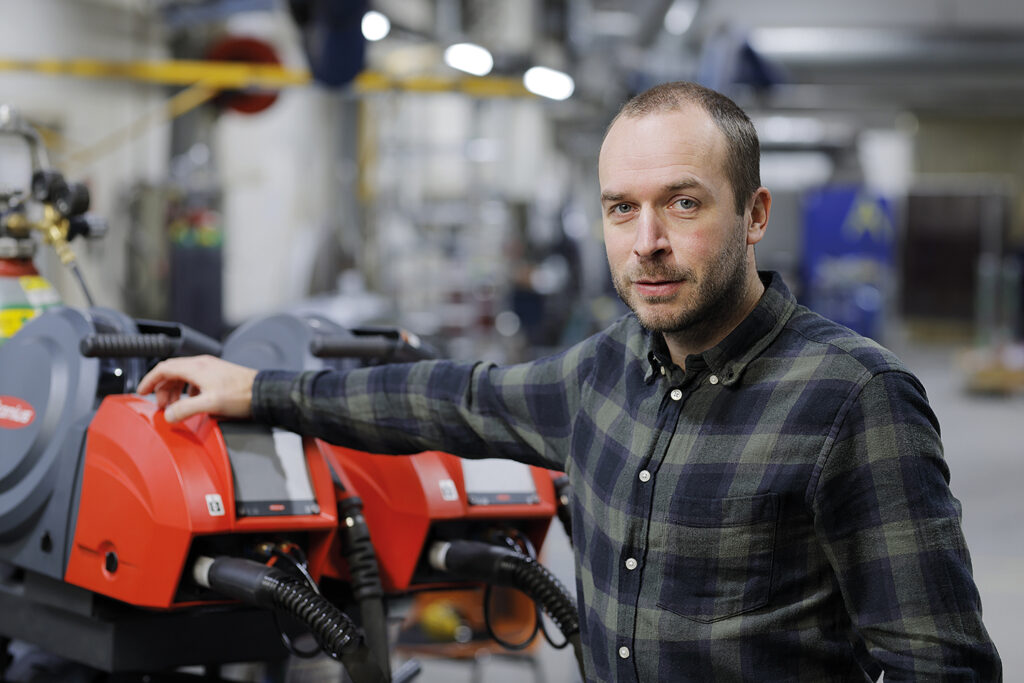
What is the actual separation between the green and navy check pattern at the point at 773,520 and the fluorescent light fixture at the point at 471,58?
4760 millimetres

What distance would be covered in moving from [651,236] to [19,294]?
123 cm

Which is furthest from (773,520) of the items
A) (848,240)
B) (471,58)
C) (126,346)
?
(848,240)

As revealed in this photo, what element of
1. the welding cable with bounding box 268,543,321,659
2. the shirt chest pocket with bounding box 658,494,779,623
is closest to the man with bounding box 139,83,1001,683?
the shirt chest pocket with bounding box 658,494,779,623

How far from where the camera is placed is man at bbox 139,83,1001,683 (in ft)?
3.62

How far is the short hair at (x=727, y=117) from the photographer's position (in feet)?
4.00

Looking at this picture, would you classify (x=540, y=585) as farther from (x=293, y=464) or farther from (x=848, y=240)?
(x=848, y=240)

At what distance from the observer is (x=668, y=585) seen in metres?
1.21

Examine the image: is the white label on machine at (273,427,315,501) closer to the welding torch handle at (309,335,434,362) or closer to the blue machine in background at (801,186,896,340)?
the welding torch handle at (309,335,434,362)

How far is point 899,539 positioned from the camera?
110 centimetres

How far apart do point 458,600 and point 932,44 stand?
11.4m

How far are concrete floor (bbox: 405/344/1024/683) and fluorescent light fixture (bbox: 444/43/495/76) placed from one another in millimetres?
2352

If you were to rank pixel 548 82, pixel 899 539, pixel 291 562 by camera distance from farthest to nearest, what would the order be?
Answer: pixel 548 82, pixel 291 562, pixel 899 539

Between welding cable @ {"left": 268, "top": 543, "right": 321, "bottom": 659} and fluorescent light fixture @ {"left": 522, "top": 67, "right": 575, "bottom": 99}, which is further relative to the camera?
fluorescent light fixture @ {"left": 522, "top": 67, "right": 575, "bottom": 99}

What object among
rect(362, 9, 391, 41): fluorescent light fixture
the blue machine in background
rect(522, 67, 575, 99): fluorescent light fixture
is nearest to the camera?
rect(362, 9, 391, 41): fluorescent light fixture
